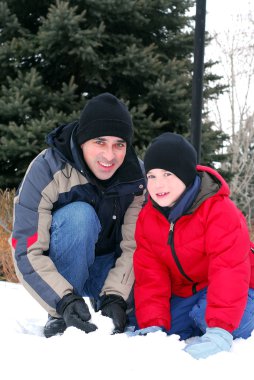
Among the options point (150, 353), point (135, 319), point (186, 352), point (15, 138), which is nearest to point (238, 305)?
point (186, 352)

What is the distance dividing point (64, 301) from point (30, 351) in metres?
0.48

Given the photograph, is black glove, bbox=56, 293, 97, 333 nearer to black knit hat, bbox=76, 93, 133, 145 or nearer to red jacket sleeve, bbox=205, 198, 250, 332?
red jacket sleeve, bbox=205, 198, 250, 332

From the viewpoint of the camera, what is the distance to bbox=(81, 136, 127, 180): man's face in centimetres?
229

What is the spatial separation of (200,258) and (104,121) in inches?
30.8

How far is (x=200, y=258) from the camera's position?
7.22ft

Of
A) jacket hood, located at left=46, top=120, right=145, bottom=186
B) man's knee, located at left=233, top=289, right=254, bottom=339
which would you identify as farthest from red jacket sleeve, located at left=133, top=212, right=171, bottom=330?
man's knee, located at left=233, top=289, right=254, bottom=339

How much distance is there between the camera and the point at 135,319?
8.02ft

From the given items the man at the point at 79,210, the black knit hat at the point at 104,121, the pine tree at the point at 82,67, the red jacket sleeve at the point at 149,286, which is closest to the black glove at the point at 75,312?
the man at the point at 79,210

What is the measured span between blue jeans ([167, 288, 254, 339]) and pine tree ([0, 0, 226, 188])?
2.91 m

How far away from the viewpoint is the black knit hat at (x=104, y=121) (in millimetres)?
2260

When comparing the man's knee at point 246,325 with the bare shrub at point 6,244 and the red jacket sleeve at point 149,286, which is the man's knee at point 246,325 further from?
the bare shrub at point 6,244

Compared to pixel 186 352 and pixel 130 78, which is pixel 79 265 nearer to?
pixel 186 352

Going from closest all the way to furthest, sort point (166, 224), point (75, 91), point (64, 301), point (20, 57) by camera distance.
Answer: point (64, 301) → point (166, 224) → point (20, 57) → point (75, 91)

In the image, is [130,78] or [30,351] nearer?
[30,351]
